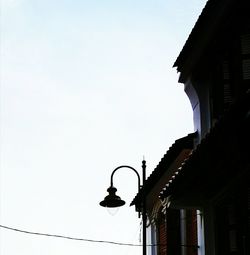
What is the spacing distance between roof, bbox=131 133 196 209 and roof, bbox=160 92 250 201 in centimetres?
245

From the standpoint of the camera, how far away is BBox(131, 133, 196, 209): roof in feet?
52.5

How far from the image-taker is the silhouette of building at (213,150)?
1072 centimetres

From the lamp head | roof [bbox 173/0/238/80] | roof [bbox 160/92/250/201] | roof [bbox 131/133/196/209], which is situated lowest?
roof [bbox 160/92/250/201]

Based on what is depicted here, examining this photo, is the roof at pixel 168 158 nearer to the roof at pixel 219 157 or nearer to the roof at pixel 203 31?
the roof at pixel 203 31

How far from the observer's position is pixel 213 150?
1067cm

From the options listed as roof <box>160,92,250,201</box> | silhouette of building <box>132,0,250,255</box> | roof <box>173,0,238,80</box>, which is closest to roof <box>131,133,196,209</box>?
silhouette of building <box>132,0,250,255</box>

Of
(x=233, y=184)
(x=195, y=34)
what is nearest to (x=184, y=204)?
(x=233, y=184)

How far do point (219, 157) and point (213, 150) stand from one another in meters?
0.31

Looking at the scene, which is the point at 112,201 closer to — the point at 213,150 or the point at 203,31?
the point at 203,31

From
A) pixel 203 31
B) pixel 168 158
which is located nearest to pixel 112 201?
pixel 168 158

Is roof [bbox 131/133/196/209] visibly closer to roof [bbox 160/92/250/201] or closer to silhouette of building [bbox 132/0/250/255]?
silhouette of building [bbox 132/0/250/255]

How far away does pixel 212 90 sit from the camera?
1527 centimetres

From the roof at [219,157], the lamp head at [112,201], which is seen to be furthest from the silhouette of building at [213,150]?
the lamp head at [112,201]

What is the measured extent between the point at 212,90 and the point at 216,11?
1.64 metres
